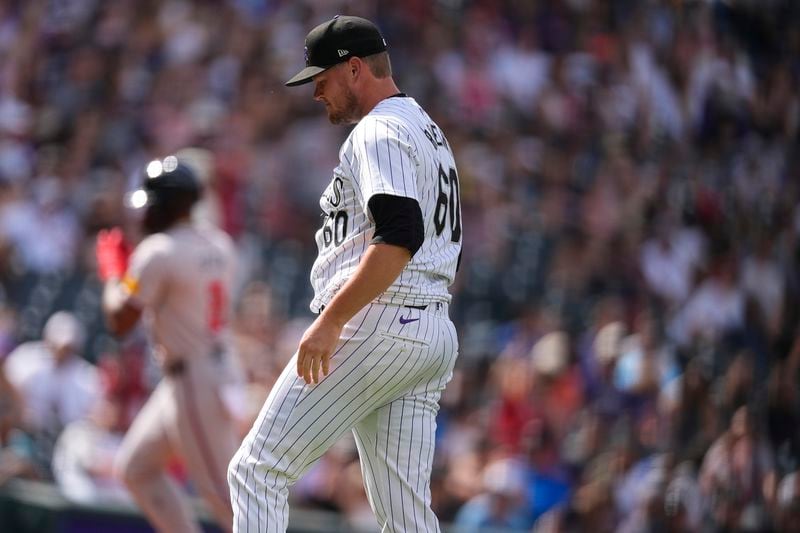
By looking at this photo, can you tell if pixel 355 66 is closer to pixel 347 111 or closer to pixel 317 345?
pixel 347 111

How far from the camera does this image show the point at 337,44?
4480mm

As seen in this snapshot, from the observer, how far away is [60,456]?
9555 millimetres

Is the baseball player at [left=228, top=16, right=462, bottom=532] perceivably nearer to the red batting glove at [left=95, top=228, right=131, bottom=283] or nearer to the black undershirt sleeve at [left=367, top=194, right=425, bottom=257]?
the black undershirt sleeve at [left=367, top=194, right=425, bottom=257]

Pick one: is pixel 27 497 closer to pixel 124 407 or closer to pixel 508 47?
pixel 124 407

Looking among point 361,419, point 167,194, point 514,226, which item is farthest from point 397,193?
point 514,226

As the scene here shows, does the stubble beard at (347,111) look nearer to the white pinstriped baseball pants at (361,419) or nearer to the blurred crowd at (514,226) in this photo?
the white pinstriped baseball pants at (361,419)

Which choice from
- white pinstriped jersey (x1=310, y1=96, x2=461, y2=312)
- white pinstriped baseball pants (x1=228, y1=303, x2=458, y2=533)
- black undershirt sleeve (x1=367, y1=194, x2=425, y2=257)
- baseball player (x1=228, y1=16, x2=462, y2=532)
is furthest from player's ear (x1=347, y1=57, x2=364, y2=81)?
white pinstriped baseball pants (x1=228, y1=303, x2=458, y2=533)

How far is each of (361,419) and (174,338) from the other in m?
2.25

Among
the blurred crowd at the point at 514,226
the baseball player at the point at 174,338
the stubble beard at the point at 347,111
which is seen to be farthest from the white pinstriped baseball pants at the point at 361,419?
the blurred crowd at the point at 514,226

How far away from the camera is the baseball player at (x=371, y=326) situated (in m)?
4.32

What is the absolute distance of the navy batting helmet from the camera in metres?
6.64

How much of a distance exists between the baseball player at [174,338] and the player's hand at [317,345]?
2.41 metres

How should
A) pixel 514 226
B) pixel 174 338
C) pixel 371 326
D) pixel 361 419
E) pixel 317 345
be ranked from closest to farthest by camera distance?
1. pixel 317 345
2. pixel 371 326
3. pixel 361 419
4. pixel 174 338
5. pixel 514 226

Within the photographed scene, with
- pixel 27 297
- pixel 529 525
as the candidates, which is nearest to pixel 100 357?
pixel 27 297
